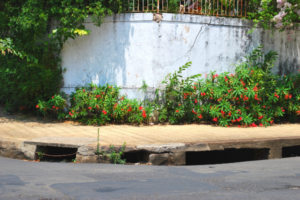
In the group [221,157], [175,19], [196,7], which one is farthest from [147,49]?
[221,157]

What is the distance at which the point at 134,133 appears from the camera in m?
6.53

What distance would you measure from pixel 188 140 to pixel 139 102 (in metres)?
2.43

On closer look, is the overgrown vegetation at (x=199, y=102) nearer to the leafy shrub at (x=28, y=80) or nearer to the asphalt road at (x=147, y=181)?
the leafy shrub at (x=28, y=80)

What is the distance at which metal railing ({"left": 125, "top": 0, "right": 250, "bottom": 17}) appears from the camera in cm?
789

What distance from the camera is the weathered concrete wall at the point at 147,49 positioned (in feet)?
25.7

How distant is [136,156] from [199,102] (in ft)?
10.2

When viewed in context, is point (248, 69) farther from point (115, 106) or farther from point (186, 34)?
point (115, 106)

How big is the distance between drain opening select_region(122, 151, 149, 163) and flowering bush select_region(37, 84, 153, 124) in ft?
6.37

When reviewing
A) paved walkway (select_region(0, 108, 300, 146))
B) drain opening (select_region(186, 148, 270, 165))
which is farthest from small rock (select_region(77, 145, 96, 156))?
drain opening (select_region(186, 148, 270, 165))

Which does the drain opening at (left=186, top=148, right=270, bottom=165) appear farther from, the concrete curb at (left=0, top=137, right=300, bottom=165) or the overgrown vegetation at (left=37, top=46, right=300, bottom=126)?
the overgrown vegetation at (left=37, top=46, right=300, bottom=126)

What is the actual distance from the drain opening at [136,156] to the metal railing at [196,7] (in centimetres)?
389

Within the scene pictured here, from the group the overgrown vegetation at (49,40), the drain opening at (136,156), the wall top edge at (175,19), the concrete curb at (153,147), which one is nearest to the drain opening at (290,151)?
the concrete curb at (153,147)

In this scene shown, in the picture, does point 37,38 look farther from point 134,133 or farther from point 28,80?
point 134,133

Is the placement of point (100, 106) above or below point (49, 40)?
below
